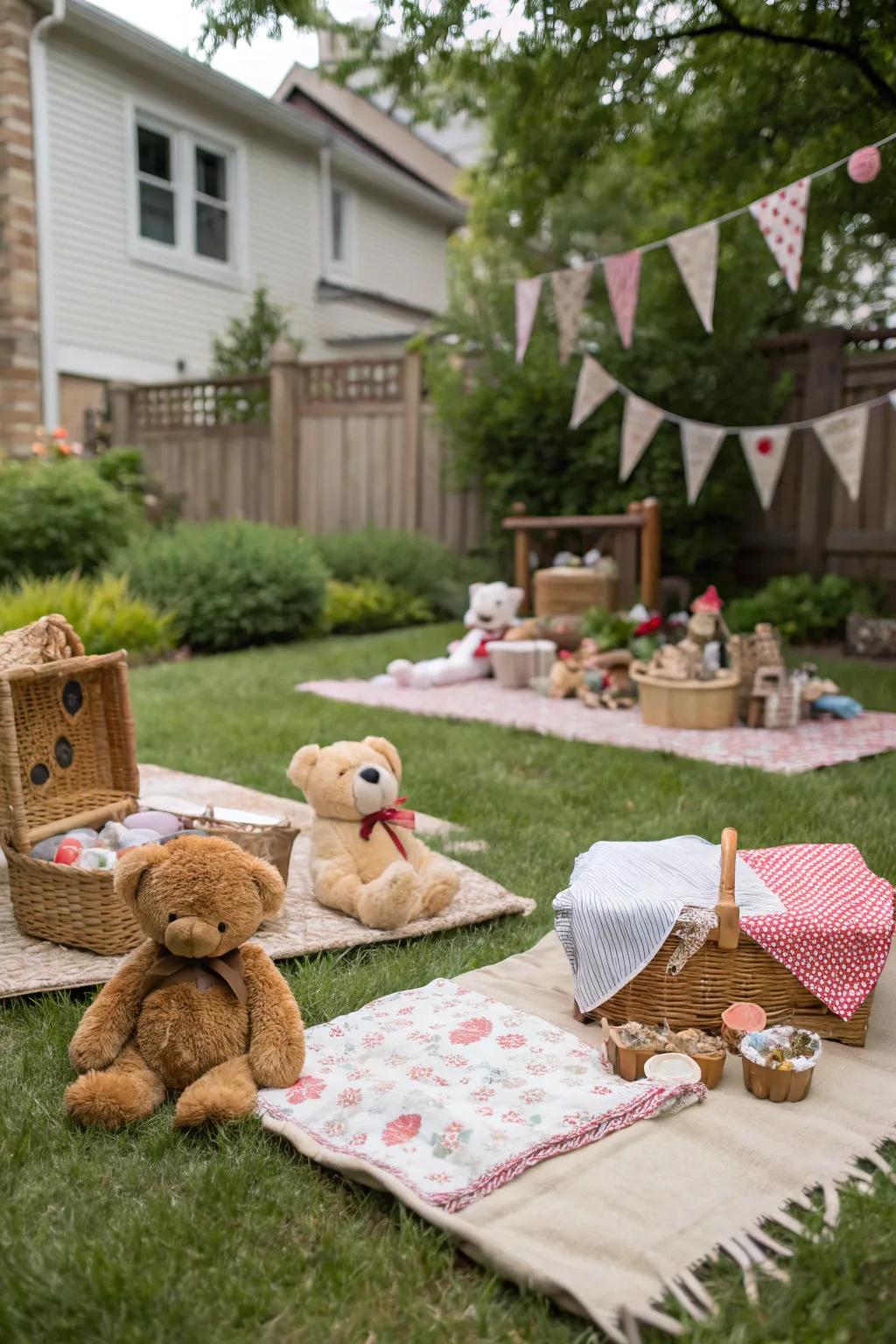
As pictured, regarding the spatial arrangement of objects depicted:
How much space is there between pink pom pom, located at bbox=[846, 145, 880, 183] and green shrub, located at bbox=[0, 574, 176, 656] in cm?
533

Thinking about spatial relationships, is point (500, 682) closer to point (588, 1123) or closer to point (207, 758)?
point (207, 758)

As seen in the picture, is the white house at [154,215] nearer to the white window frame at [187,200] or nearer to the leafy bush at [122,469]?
the white window frame at [187,200]

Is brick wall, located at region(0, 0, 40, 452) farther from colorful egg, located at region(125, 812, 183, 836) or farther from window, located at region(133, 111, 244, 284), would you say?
colorful egg, located at region(125, 812, 183, 836)

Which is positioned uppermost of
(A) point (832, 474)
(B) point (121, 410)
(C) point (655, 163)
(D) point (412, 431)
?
(C) point (655, 163)

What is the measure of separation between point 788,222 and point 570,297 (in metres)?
2.01

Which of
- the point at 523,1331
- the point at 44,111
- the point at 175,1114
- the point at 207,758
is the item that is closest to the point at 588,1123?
the point at 523,1331

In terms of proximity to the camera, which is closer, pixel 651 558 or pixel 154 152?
A: pixel 651 558

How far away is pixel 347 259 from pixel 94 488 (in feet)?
25.7

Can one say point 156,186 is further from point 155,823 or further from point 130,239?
point 155,823

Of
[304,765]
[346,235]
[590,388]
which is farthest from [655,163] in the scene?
[346,235]

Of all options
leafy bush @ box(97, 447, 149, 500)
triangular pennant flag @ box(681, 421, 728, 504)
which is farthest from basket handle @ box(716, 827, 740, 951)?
leafy bush @ box(97, 447, 149, 500)

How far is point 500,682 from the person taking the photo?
7.52 metres

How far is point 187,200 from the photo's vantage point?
13180mm

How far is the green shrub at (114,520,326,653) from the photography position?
8.62 metres
